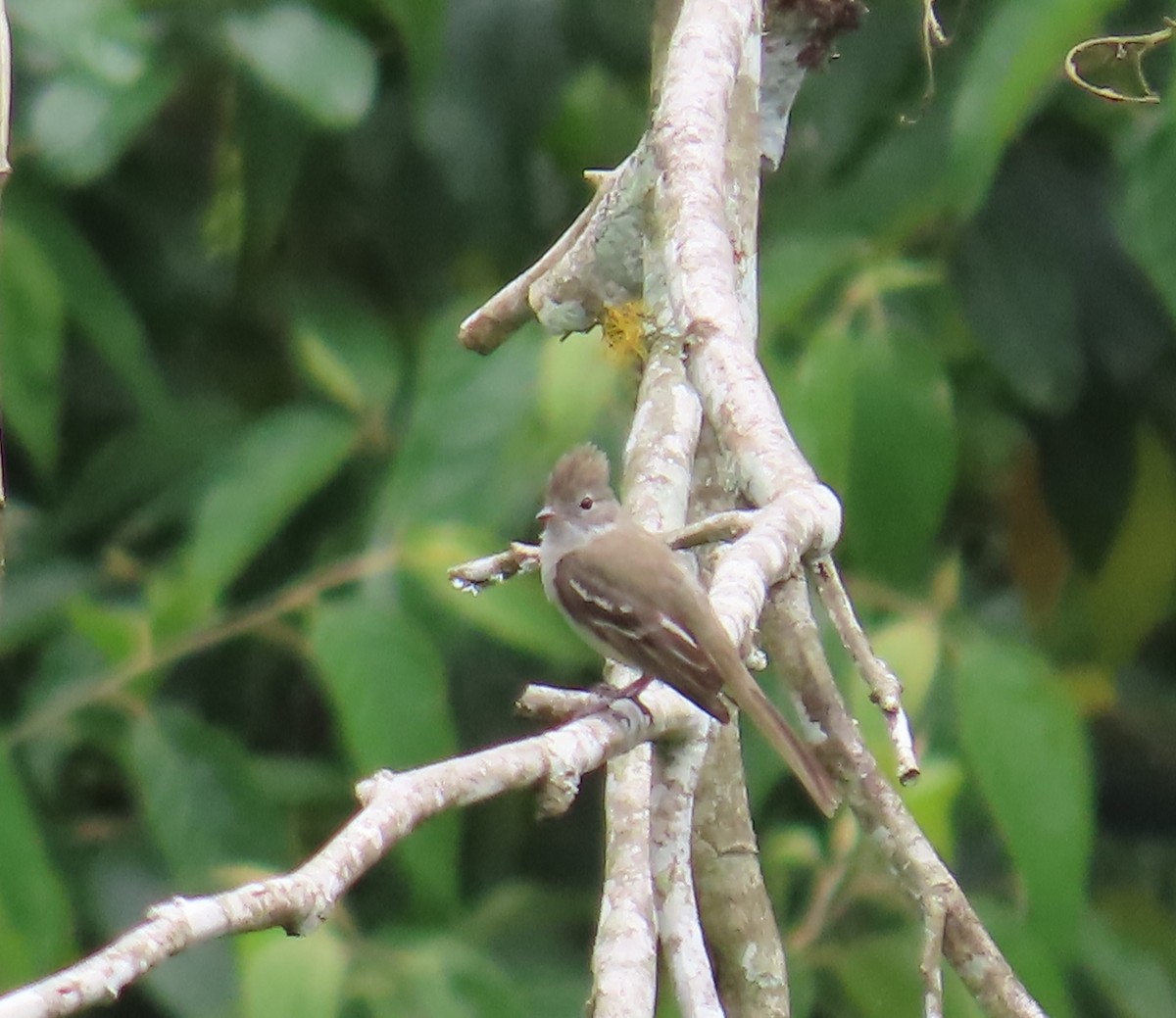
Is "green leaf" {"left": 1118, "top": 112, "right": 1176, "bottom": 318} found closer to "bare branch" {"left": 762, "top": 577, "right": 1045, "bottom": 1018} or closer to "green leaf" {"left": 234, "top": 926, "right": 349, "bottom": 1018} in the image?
"bare branch" {"left": 762, "top": 577, "right": 1045, "bottom": 1018}

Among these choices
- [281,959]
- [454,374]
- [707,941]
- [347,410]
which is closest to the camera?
[707,941]

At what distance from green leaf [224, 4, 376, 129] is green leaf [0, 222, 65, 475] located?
2.07ft

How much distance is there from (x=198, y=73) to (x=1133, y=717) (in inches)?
111

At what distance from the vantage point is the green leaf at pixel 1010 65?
10.4ft

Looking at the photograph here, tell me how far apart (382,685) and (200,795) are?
54 cm

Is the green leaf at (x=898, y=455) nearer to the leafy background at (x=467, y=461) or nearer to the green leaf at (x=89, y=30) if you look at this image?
the leafy background at (x=467, y=461)

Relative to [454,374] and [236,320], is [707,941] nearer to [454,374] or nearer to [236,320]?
[454,374]

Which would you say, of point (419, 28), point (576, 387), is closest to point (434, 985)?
point (576, 387)

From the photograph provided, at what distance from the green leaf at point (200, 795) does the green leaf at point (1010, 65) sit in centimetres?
189

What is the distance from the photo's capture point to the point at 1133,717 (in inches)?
193

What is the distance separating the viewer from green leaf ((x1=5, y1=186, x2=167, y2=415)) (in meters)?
4.27

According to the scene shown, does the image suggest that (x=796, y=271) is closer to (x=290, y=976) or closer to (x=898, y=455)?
(x=898, y=455)

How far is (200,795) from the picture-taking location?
12.9 feet

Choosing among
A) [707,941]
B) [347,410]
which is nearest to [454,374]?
[347,410]
